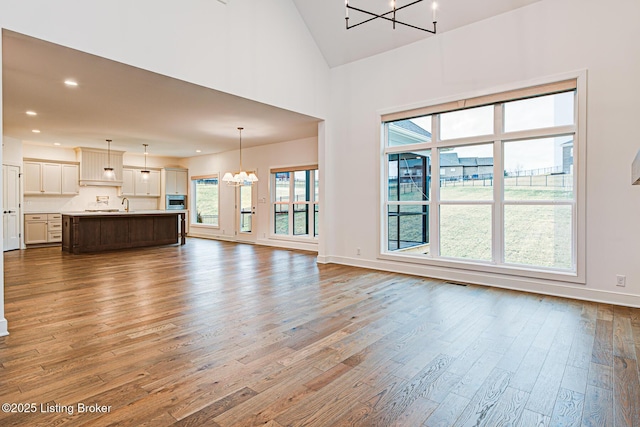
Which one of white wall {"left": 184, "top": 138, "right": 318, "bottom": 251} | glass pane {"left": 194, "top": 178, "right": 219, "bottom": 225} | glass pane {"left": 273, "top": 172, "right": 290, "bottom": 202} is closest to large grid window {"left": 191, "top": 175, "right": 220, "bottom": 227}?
glass pane {"left": 194, "top": 178, "right": 219, "bottom": 225}

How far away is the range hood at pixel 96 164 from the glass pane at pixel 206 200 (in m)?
2.39

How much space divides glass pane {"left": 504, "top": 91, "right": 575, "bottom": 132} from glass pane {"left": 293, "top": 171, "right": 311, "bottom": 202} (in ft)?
15.8

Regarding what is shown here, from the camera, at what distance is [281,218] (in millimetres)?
9078

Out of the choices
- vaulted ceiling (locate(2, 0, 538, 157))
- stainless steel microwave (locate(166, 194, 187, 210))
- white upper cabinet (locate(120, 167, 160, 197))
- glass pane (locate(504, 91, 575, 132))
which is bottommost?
stainless steel microwave (locate(166, 194, 187, 210))

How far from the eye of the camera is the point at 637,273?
12.5 ft

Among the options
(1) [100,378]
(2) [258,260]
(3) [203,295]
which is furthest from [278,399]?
(2) [258,260]

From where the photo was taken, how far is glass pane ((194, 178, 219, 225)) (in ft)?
36.4

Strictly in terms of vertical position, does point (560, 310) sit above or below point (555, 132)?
below

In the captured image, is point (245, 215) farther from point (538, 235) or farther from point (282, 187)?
point (538, 235)

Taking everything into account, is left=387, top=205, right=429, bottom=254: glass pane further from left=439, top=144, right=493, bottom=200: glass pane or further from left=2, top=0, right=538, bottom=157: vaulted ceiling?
left=2, top=0, right=538, bottom=157: vaulted ceiling

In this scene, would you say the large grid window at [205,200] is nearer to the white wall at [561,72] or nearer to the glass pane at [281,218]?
the glass pane at [281,218]

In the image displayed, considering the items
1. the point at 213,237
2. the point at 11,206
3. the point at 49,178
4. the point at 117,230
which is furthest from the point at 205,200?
Result: the point at 11,206

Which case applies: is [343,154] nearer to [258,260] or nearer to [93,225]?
[258,260]

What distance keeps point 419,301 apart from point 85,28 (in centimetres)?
459
